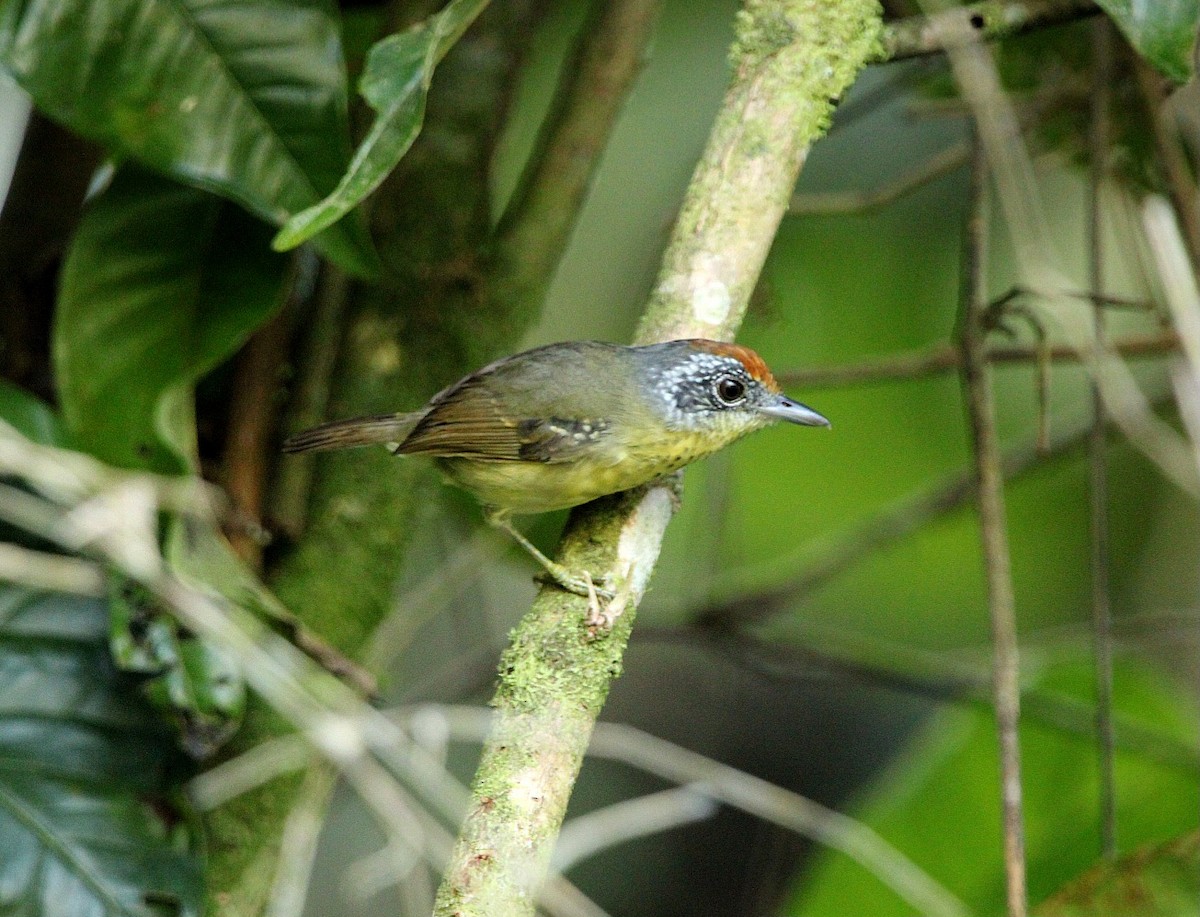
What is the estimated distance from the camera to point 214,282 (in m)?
2.63

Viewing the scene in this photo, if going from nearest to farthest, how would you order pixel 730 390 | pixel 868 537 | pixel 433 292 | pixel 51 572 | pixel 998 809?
pixel 51 572
pixel 730 390
pixel 433 292
pixel 998 809
pixel 868 537

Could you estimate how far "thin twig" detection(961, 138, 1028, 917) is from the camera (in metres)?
2.30

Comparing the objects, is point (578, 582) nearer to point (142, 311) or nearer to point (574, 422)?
point (574, 422)

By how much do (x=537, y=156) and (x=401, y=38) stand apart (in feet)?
2.70

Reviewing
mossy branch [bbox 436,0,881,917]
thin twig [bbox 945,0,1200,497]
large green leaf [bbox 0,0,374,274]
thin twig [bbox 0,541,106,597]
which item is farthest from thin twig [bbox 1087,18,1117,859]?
thin twig [bbox 0,541,106,597]

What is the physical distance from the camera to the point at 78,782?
2223 millimetres

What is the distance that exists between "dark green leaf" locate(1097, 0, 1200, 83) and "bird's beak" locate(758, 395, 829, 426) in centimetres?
99

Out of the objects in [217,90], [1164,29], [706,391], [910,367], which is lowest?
[706,391]

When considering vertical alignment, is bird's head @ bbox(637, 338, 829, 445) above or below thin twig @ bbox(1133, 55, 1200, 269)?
below

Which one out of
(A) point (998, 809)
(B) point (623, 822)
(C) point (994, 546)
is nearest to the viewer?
(B) point (623, 822)

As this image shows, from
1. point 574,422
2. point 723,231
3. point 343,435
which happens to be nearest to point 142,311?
point 343,435

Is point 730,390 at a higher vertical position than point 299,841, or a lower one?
higher

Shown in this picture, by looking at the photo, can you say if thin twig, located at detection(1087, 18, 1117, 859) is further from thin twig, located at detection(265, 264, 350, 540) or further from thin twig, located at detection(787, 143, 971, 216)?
thin twig, located at detection(265, 264, 350, 540)

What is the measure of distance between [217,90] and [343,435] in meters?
0.71
